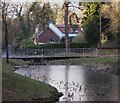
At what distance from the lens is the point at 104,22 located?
117ft

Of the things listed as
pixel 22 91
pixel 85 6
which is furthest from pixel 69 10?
pixel 22 91

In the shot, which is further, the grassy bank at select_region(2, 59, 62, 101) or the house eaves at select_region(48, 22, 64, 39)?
the house eaves at select_region(48, 22, 64, 39)

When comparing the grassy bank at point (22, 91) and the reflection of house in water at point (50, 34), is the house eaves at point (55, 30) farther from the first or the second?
the grassy bank at point (22, 91)

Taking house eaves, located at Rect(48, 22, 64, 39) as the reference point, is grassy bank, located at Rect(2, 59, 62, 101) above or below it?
below

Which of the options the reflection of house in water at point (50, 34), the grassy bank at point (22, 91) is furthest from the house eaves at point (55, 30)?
the grassy bank at point (22, 91)

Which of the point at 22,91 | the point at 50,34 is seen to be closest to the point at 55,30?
the point at 50,34

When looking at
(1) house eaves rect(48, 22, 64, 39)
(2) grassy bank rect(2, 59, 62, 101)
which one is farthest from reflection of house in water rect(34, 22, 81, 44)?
(2) grassy bank rect(2, 59, 62, 101)

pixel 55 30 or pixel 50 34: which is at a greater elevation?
pixel 55 30

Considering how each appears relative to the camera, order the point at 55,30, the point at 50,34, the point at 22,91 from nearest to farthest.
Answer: the point at 22,91
the point at 55,30
the point at 50,34

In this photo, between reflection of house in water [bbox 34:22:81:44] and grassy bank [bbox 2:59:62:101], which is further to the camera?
reflection of house in water [bbox 34:22:81:44]

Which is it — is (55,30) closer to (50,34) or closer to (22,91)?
(50,34)

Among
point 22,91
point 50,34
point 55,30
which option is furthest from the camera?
point 50,34

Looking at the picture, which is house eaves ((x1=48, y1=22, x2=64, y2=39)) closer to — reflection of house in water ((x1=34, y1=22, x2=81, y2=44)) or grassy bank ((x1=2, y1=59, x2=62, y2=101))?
reflection of house in water ((x1=34, y1=22, x2=81, y2=44))

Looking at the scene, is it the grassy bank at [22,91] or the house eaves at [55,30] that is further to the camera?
the house eaves at [55,30]
